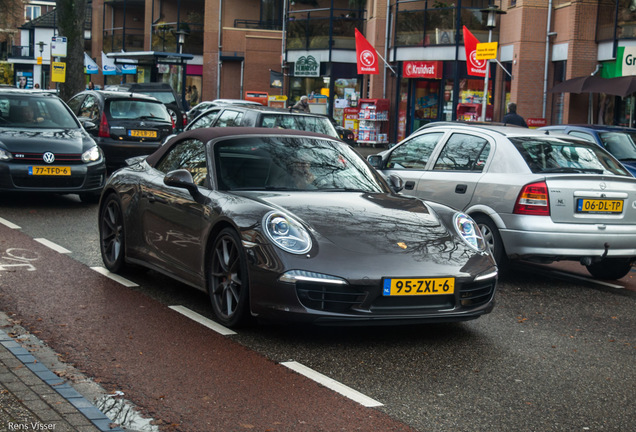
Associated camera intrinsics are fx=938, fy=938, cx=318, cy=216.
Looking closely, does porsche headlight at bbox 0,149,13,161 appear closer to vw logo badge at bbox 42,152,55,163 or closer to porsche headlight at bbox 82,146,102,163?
vw logo badge at bbox 42,152,55,163

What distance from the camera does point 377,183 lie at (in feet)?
24.9

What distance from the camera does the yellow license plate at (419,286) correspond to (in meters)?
5.95

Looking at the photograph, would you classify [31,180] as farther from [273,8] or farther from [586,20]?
[273,8]

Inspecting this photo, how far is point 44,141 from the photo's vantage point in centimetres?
1323

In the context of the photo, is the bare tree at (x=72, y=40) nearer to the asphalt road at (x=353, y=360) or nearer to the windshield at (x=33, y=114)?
the windshield at (x=33, y=114)

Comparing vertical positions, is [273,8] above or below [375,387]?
above

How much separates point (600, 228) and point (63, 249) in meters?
5.41

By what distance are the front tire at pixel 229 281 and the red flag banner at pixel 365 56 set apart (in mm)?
28111

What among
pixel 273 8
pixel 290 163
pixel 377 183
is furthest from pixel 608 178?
pixel 273 8

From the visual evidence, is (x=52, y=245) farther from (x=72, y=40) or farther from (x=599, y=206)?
(x=72, y=40)

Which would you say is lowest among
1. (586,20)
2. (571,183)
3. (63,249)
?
(63,249)

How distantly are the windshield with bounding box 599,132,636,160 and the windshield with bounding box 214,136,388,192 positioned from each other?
7.50 metres

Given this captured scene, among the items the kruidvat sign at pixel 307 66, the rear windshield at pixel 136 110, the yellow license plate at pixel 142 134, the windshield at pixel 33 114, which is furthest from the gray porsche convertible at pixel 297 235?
the kruidvat sign at pixel 307 66

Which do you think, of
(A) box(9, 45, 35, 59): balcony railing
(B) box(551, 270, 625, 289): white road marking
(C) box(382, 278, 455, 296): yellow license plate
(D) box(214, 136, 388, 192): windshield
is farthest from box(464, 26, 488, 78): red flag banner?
(A) box(9, 45, 35, 59): balcony railing
